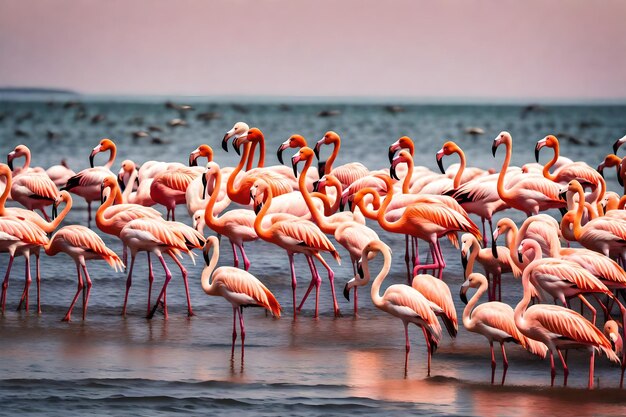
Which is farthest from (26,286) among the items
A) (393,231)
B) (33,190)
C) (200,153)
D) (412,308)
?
(200,153)

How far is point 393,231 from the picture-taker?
8.30 m

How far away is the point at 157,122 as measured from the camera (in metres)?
52.3

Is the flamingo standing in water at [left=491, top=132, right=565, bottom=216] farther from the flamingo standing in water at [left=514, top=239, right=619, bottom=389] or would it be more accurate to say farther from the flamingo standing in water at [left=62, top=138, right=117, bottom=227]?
the flamingo standing in water at [left=62, top=138, right=117, bottom=227]

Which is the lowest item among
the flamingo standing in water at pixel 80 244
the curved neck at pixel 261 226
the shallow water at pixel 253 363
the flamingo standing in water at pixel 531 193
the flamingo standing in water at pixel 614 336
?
the shallow water at pixel 253 363

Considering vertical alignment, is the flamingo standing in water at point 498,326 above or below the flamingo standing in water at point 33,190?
below

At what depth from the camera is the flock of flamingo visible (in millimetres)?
6203

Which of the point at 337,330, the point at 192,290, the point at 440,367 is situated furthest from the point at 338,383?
the point at 192,290

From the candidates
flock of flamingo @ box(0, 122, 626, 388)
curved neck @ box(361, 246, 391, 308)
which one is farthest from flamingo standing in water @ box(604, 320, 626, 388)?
curved neck @ box(361, 246, 391, 308)

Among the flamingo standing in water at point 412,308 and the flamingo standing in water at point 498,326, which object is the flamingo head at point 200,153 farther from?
the flamingo standing in water at point 498,326

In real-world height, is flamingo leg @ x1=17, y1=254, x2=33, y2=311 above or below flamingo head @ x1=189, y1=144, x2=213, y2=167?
below

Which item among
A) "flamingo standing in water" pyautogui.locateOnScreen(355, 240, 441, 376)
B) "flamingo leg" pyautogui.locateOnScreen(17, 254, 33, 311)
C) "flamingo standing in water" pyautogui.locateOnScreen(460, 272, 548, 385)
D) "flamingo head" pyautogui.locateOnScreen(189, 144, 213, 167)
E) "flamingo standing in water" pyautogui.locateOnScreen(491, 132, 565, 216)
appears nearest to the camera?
"flamingo standing in water" pyautogui.locateOnScreen(460, 272, 548, 385)

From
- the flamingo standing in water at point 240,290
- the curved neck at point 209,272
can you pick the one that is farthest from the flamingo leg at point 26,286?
the flamingo standing in water at point 240,290

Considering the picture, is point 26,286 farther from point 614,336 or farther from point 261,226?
point 614,336

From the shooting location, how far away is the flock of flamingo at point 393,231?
6.20 meters
